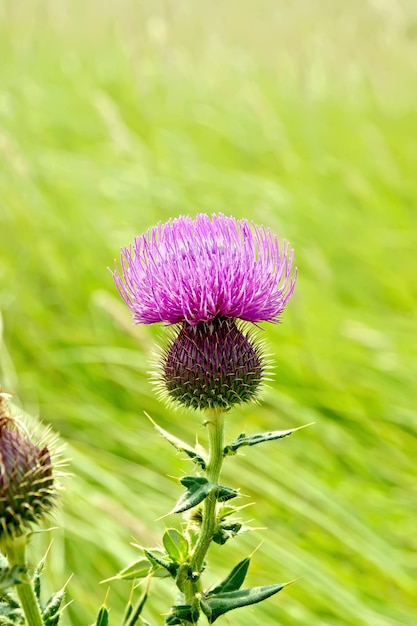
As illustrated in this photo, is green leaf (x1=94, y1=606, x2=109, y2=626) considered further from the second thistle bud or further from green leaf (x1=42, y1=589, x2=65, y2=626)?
the second thistle bud

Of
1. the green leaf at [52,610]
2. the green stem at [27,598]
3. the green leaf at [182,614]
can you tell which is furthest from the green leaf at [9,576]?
the green leaf at [182,614]

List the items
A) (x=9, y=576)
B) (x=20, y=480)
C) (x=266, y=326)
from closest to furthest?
(x=9, y=576) → (x=20, y=480) → (x=266, y=326)

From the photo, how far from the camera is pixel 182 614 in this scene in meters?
1.19

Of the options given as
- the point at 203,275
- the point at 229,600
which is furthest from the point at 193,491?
the point at 203,275

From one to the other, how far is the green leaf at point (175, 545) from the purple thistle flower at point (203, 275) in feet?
1.27

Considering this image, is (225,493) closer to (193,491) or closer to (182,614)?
(193,491)

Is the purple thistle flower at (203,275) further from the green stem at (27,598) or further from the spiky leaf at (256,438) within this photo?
the green stem at (27,598)

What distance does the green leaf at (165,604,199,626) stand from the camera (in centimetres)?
119

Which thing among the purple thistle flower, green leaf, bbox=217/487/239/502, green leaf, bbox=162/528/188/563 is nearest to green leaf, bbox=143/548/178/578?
green leaf, bbox=162/528/188/563

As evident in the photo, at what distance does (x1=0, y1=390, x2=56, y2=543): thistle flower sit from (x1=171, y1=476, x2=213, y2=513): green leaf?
0.19 meters

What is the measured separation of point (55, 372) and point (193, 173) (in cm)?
183

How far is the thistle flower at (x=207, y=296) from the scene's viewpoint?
4.74ft

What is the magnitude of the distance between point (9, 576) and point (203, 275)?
0.62m

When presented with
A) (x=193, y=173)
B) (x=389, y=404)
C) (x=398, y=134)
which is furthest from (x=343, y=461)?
(x=398, y=134)
